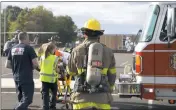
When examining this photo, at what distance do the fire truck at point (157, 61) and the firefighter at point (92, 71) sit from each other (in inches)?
117

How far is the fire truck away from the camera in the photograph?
7.25 m

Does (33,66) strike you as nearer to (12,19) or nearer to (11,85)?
(11,85)

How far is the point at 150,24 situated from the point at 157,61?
82 cm

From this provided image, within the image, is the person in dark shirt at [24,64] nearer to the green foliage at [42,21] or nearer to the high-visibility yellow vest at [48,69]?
the high-visibility yellow vest at [48,69]

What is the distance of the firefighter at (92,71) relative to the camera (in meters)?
4.28

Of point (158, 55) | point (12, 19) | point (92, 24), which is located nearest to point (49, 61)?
point (158, 55)

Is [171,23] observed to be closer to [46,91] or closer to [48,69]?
[48,69]

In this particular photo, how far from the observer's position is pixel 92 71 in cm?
424

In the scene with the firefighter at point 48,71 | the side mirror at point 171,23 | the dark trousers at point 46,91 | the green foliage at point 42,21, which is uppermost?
the green foliage at point 42,21

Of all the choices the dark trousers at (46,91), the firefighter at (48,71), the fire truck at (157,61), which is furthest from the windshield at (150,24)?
the dark trousers at (46,91)

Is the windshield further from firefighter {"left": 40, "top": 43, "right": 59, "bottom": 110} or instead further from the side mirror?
firefighter {"left": 40, "top": 43, "right": 59, "bottom": 110}

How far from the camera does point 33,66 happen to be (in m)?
6.90

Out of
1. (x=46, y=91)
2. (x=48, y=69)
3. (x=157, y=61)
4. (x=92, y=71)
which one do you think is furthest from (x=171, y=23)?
(x=92, y=71)

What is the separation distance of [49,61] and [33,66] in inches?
35.6
